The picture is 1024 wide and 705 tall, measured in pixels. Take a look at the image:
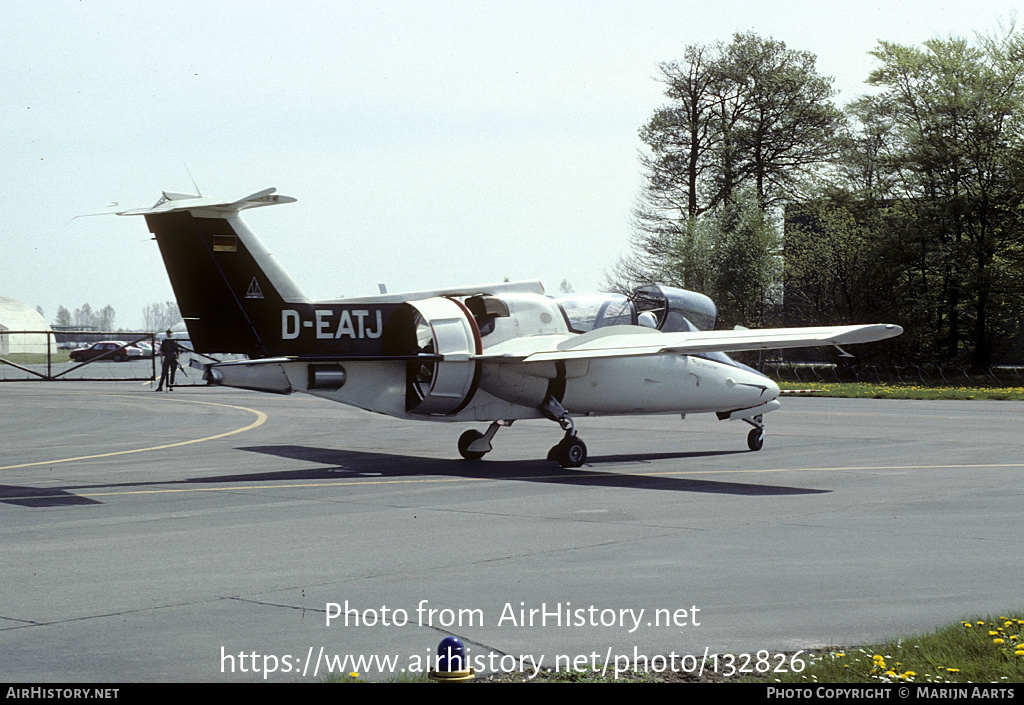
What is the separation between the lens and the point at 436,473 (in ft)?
57.2

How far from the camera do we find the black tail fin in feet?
57.9

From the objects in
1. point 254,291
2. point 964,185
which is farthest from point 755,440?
point 964,185

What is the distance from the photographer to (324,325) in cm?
1820

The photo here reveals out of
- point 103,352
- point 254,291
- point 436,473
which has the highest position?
point 254,291

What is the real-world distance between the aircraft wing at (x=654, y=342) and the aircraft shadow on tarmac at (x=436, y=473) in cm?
181

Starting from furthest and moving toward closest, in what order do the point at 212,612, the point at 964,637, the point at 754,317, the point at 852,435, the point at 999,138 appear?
the point at 754,317 < the point at 999,138 < the point at 852,435 < the point at 212,612 < the point at 964,637

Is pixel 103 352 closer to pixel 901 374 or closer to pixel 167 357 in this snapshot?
pixel 167 357

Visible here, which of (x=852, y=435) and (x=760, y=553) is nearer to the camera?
(x=760, y=553)

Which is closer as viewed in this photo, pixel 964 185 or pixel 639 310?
pixel 639 310

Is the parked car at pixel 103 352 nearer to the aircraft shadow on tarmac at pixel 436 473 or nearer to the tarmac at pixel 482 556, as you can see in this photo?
the tarmac at pixel 482 556

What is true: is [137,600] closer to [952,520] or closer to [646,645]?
[646,645]

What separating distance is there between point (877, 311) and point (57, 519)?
53.5 m

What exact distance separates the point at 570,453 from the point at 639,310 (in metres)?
3.22

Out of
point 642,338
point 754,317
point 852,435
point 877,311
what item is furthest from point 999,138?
point 642,338
